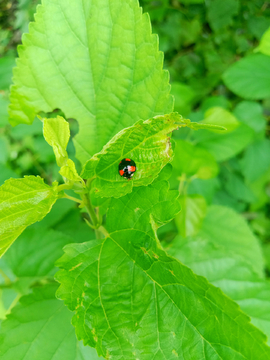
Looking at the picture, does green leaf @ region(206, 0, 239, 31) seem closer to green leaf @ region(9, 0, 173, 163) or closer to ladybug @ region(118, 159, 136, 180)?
green leaf @ region(9, 0, 173, 163)

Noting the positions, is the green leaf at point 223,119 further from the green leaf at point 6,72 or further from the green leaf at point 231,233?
the green leaf at point 6,72

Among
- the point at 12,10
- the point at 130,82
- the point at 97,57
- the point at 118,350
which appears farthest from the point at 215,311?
the point at 12,10

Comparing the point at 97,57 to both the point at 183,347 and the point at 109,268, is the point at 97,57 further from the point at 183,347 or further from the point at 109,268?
the point at 183,347

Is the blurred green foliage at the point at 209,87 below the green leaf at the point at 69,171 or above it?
below

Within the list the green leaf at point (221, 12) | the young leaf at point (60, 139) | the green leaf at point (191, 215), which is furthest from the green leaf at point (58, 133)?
the green leaf at point (221, 12)

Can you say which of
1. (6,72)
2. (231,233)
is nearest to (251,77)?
(231,233)

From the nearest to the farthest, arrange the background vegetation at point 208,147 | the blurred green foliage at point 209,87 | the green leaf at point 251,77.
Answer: the background vegetation at point 208,147 → the blurred green foliage at point 209,87 → the green leaf at point 251,77

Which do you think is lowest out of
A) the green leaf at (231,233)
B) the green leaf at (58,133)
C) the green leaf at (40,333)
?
the green leaf at (231,233)
